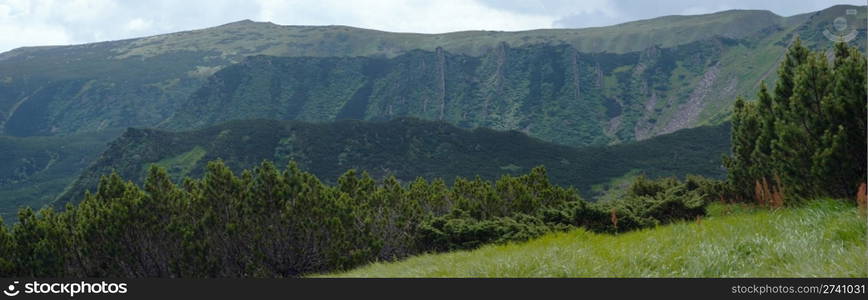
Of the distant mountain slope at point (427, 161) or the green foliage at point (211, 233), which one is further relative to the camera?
the distant mountain slope at point (427, 161)

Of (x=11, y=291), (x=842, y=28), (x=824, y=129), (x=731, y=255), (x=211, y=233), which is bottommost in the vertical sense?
(x=211, y=233)

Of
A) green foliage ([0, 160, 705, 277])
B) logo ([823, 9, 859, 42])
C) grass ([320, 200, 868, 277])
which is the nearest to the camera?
grass ([320, 200, 868, 277])

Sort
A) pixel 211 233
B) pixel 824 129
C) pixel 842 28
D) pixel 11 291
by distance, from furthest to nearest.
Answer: pixel 211 233 → pixel 824 129 → pixel 842 28 → pixel 11 291

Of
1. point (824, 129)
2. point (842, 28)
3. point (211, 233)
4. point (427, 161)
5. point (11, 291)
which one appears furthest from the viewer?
point (427, 161)

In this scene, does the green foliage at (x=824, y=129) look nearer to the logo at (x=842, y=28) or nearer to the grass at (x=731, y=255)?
the logo at (x=842, y=28)

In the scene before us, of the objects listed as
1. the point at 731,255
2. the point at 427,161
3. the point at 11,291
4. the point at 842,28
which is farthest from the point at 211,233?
the point at 427,161

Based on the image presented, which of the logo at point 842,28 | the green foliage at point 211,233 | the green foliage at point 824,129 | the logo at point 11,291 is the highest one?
the logo at point 842,28

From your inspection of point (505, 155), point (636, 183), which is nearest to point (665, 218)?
point (636, 183)

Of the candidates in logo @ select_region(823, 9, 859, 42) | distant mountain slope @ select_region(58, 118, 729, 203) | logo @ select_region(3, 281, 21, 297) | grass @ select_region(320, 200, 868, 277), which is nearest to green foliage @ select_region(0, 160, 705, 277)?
logo @ select_region(823, 9, 859, 42)

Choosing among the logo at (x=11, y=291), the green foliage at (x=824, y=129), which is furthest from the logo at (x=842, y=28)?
the logo at (x=11, y=291)

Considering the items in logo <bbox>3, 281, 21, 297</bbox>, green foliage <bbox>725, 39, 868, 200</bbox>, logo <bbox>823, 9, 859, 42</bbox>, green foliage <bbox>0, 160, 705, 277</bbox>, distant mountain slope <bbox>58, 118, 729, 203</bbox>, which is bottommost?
distant mountain slope <bbox>58, 118, 729, 203</bbox>

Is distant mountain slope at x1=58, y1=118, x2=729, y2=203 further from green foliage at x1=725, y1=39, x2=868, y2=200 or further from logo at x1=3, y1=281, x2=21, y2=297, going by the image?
logo at x1=3, y1=281, x2=21, y2=297

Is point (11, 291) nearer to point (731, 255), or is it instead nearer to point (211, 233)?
point (731, 255)

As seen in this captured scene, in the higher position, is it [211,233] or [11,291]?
[11,291]
